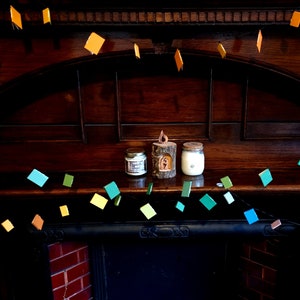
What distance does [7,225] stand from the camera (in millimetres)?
1403

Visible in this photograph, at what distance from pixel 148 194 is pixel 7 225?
2.16ft

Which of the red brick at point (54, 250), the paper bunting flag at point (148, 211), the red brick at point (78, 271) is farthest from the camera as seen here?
the red brick at point (78, 271)

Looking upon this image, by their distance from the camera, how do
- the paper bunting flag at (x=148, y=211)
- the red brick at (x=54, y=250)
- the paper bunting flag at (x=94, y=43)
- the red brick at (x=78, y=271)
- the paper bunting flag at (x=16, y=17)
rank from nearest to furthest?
the paper bunting flag at (x=16, y=17), the paper bunting flag at (x=94, y=43), the paper bunting flag at (x=148, y=211), the red brick at (x=54, y=250), the red brick at (x=78, y=271)

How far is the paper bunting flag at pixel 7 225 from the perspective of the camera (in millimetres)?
1399

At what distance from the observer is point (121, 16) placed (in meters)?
1.21

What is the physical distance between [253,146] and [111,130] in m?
0.67

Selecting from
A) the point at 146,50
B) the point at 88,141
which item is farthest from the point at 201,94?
the point at 88,141

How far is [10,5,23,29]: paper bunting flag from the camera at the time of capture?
3.87ft

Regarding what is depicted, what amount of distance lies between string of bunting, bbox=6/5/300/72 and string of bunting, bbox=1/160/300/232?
508 millimetres

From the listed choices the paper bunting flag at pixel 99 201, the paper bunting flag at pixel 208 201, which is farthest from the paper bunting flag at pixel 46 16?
the paper bunting flag at pixel 208 201

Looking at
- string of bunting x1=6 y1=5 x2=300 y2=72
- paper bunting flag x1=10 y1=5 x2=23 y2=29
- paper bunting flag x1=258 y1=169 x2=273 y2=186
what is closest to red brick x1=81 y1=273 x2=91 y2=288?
paper bunting flag x1=258 y1=169 x2=273 y2=186

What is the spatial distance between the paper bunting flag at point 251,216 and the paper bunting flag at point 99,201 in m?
0.61

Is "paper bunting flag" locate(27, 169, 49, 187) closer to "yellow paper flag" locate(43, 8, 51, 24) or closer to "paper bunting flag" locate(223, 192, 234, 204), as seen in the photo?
"yellow paper flag" locate(43, 8, 51, 24)

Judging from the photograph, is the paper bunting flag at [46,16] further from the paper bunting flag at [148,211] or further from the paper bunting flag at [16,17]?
the paper bunting flag at [148,211]
